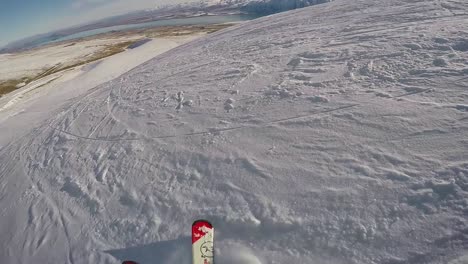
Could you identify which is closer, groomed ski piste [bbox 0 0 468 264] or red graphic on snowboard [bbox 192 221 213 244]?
groomed ski piste [bbox 0 0 468 264]

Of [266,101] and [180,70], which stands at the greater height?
[266,101]

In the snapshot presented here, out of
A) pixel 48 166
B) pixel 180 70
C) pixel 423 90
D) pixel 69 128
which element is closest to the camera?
pixel 423 90

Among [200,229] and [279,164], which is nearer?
[200,229]

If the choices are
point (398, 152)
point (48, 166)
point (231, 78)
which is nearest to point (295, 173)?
point (398, 152)

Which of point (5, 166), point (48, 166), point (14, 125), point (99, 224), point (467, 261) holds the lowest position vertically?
point (14, 125)

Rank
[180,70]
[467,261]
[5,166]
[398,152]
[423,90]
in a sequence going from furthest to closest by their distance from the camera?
1. [180,70]
2. [5,166]
3. [423,90]
4. [398,152]
5. [467,261]

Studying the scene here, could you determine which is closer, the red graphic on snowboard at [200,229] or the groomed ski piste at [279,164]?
the groomed ski piste at [279,164]

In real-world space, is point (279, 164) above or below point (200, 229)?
above

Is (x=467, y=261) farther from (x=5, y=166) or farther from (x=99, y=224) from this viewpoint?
(x=5, y=166)
